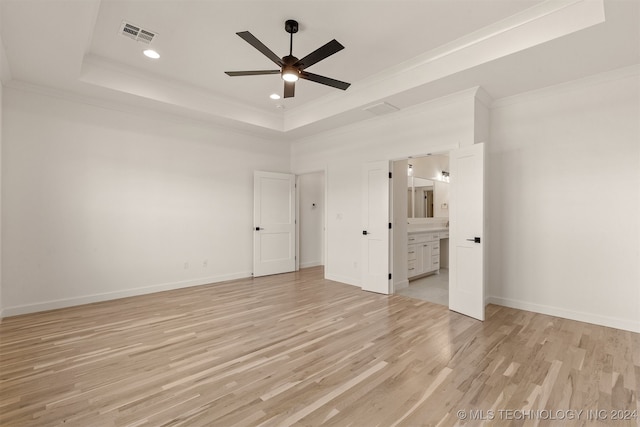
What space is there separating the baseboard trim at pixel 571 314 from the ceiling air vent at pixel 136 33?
5521mm

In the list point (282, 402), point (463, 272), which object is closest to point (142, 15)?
point (282, 402)

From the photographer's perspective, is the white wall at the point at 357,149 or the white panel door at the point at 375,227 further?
the white panel door at the point at 375,227

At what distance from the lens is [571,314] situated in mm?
3691

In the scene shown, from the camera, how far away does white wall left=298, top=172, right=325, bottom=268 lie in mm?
7332

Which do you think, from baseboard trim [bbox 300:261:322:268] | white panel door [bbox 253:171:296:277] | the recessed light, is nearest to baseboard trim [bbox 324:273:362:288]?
white panel door [bbox 253:171:296:277]

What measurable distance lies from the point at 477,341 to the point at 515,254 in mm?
1738

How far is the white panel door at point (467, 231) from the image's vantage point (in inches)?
146

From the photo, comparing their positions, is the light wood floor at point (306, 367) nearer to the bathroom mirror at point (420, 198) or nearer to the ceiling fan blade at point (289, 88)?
the ceiling fan blade at point (289, 88)

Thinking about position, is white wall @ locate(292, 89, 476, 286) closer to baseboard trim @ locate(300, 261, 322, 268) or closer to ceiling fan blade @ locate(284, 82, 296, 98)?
baseboard trim @ locate(300, 261, 322, 268)

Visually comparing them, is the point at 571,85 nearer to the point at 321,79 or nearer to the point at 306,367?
the point at 321,79

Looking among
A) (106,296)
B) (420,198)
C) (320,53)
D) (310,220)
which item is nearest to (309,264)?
(310,220)

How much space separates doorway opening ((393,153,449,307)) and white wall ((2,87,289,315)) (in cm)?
301

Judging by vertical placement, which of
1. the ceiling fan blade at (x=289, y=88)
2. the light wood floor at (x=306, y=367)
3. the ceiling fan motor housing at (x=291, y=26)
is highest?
the ceiling fan motor housing at (x=291, y=26)

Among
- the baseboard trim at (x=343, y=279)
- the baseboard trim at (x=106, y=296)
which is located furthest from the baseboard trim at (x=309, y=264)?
the baseboard trim at (x=106, y=296)
